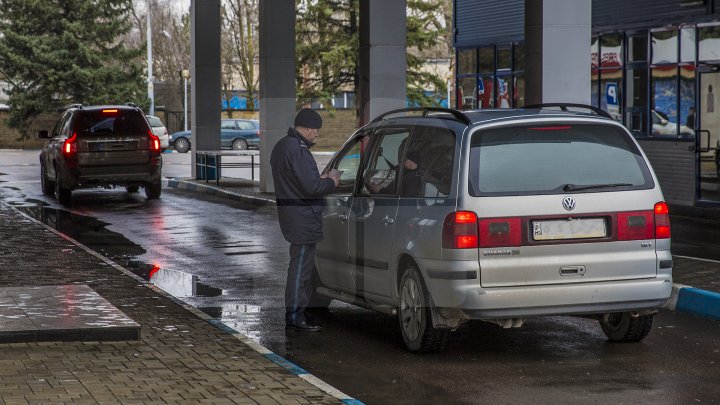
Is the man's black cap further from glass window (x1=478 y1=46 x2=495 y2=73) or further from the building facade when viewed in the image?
glass window (x1=478 y1=46 x2=495 y2=73)

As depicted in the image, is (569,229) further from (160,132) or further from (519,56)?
(160,132)

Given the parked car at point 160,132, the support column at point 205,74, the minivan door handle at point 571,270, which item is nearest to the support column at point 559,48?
the minivan door handle at point 571,270

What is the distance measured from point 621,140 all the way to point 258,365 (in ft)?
9.76

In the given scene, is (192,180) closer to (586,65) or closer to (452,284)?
(586,65)

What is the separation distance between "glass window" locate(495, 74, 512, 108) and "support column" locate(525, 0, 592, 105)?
1245 centimetres

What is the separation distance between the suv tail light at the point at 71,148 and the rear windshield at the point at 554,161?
54.2 feet

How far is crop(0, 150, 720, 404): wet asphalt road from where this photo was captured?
7.79 meters

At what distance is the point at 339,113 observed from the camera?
65250 mm

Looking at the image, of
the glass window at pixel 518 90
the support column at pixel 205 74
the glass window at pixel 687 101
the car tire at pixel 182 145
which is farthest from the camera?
the car tire at pixel 182 145

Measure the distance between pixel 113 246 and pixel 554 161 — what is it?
9296mm

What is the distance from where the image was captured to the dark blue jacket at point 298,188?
9.93 meters

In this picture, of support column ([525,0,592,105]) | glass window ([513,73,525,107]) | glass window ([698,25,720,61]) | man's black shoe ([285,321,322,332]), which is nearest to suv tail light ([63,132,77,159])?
glass window ([513,73,525,107])

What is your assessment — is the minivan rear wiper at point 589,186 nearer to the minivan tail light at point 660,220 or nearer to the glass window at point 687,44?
the minivan tail light at point 660,220

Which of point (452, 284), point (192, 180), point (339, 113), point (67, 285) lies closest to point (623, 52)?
point (192, 180)
